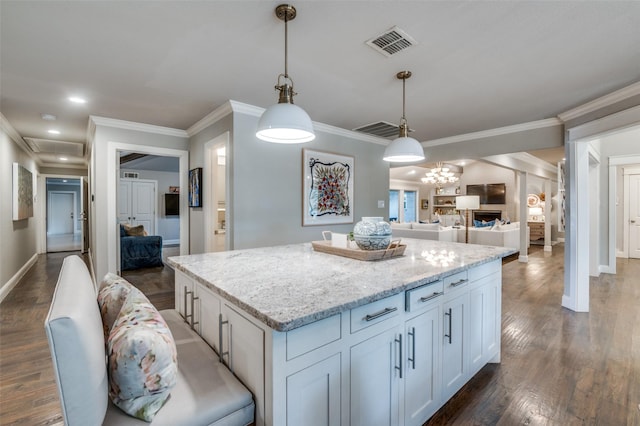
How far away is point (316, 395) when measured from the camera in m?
1.08

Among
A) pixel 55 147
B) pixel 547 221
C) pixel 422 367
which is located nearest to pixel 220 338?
pixel 422 367

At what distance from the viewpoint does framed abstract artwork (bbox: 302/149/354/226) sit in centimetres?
396

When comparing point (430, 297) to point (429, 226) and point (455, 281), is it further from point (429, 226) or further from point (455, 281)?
point (429, 226)

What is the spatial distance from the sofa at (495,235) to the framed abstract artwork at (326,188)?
426 centimetres

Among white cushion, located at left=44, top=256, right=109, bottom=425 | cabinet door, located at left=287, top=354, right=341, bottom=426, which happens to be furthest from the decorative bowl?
white cushion, located at left=44, top=256, right=109, bottom=425

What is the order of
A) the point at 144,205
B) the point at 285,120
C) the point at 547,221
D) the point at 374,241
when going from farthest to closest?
the point at 144,205, the point at 547,221, the point at 374,241, the point at 285,120

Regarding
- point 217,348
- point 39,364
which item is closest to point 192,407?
point 217,348

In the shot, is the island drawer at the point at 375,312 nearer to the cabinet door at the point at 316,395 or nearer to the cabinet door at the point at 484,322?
the cabinet door at the point at 316,395

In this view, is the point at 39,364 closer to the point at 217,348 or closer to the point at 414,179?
the point at 217,348

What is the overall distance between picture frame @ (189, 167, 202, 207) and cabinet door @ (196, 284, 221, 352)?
2635 mm

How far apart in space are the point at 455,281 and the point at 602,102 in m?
A: 2.86

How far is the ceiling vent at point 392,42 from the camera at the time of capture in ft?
6.30

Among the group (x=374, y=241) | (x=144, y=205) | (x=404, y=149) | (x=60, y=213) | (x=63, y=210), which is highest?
(x=404, y=149)

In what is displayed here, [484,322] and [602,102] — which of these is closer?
[484,322]
